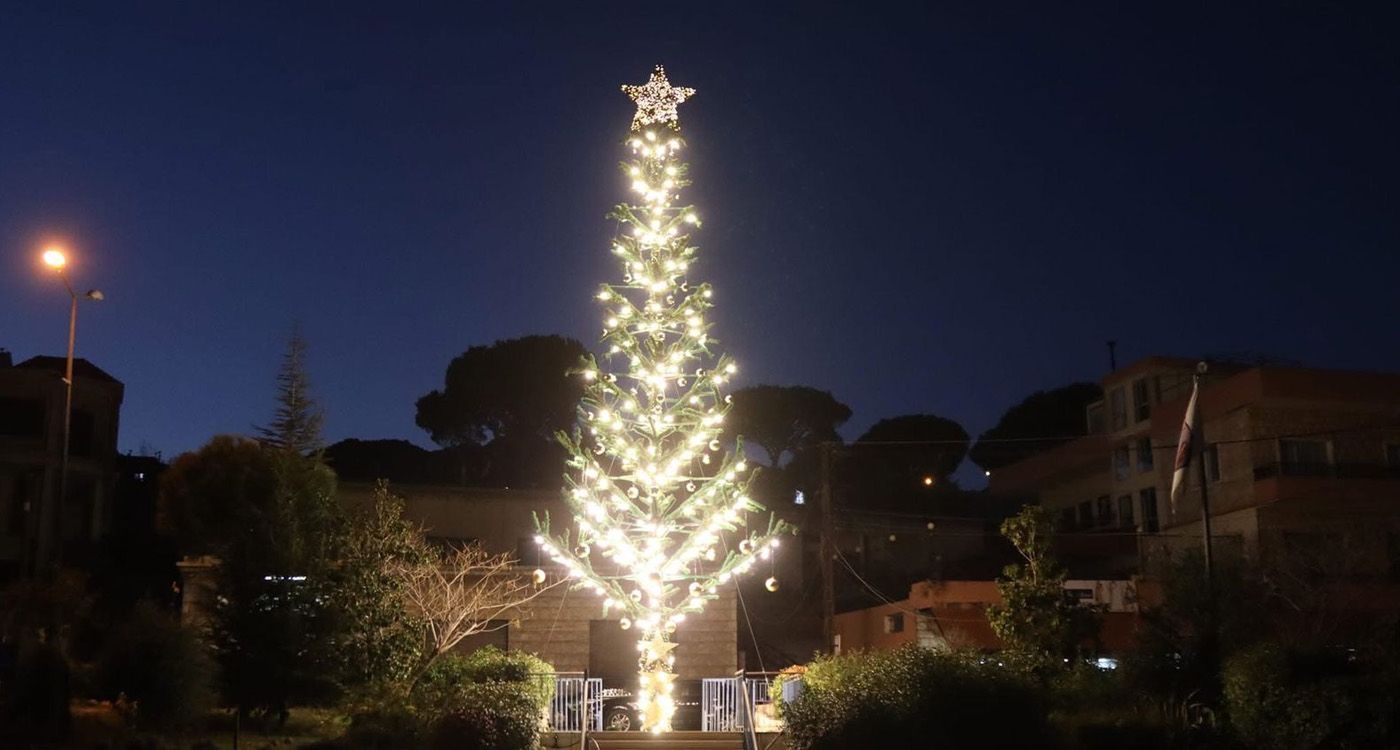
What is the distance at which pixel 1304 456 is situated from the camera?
37.2m

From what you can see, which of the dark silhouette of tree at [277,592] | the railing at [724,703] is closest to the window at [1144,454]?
the railing at [724,703]

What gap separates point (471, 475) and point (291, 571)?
31.6m

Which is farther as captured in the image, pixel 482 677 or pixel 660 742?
pixel 482 677

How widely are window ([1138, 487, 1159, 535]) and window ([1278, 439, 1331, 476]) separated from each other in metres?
7.00

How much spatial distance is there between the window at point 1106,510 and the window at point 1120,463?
1180 mm

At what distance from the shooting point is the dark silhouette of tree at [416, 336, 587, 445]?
57.2 meters

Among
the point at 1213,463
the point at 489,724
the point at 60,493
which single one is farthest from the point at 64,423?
the point at 1213,463

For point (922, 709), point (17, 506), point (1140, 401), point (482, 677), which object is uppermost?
point (1140, 401)

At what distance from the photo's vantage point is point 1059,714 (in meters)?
22.6

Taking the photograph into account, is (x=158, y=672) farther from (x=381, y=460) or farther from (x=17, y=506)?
(x=381, y=460)

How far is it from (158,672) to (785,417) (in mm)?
44123

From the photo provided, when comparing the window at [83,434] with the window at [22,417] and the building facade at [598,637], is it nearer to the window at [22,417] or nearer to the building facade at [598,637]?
the window at [22,417]

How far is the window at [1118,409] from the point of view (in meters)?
45.6

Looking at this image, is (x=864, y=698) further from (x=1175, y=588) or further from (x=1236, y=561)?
(x=1236, y=561)
